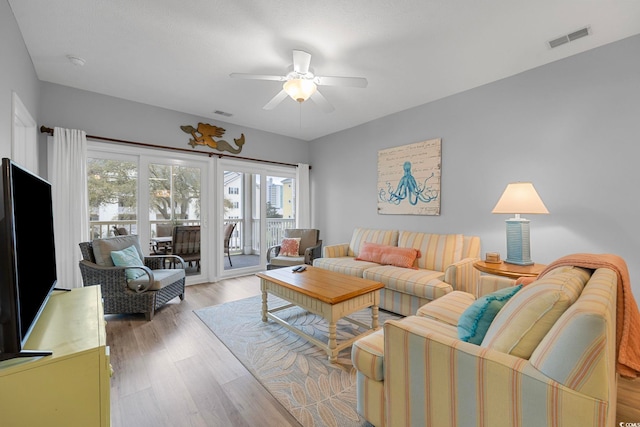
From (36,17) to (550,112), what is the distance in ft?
15.1

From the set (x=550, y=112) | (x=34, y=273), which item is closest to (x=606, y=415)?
(x=34, y=273)

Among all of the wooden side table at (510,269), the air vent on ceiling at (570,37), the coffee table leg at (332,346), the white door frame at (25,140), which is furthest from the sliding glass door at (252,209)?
the air vent on ceiling at (570,37)

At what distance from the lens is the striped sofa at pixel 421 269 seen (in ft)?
9.10

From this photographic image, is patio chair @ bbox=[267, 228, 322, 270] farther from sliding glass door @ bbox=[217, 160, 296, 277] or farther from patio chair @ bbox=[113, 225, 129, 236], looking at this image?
patio chair @ bbox=[113, 225, 129, 236]

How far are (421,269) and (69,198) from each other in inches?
172

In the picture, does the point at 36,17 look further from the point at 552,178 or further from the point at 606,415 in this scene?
the point at 552,178

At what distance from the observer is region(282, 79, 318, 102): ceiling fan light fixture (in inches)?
96.2

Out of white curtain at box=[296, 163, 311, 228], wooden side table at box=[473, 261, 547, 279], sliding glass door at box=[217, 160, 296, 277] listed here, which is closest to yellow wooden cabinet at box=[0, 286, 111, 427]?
wooden side table at box=[473, 261, 547, 279]

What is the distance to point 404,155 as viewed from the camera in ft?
13.1

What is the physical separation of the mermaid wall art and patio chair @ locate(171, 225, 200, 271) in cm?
296

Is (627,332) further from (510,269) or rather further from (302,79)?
(302,79)

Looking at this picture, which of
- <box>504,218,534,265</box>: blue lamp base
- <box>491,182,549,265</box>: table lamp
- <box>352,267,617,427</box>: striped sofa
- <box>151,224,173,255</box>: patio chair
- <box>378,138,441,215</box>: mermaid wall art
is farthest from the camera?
<box>151,224,173,255</box>: patio chair

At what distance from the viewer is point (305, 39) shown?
2320 millimetres

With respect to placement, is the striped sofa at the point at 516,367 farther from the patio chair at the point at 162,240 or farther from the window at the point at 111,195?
the window at the point at 111,195
